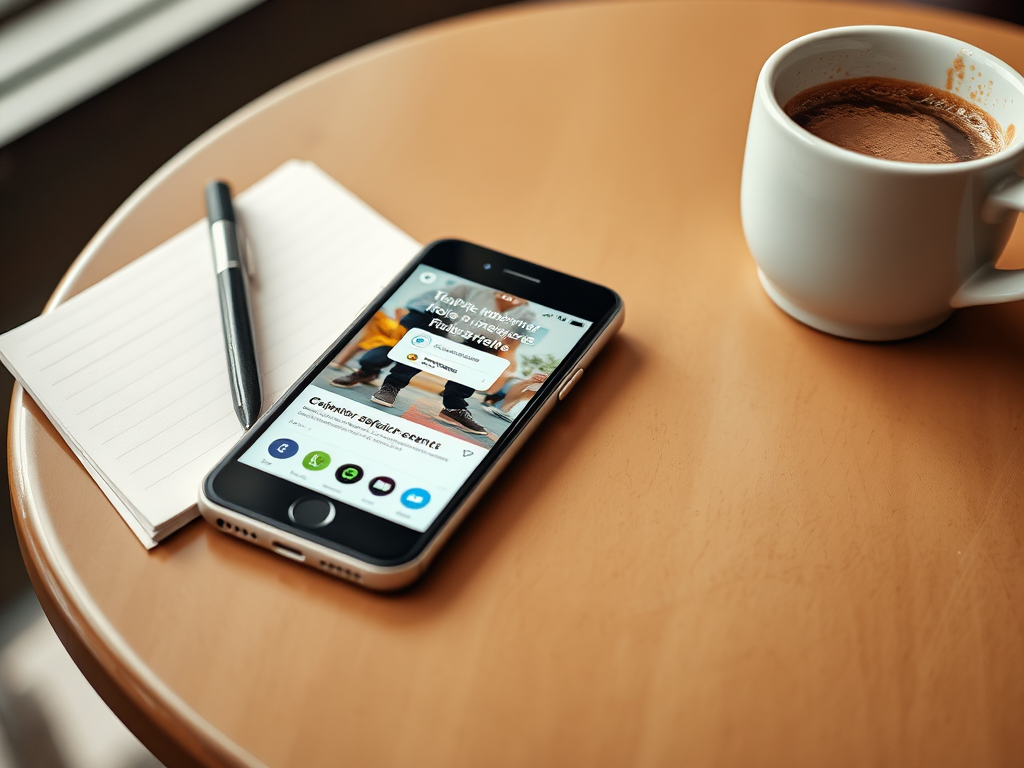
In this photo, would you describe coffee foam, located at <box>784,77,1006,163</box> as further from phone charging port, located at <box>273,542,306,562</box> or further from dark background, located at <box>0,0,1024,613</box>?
dark background, located at <box>0,0,1024,613</box>

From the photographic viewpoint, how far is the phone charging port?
410mm

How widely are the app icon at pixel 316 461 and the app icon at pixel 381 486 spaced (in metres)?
0.03

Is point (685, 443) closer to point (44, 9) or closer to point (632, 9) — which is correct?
point (632, 9)

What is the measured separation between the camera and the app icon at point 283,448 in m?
0.44

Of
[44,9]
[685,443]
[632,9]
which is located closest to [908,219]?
[685,443]

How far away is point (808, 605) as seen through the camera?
41cm

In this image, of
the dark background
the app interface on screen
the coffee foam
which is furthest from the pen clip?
the dark background

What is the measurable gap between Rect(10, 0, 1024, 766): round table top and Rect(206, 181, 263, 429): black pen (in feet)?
0.17

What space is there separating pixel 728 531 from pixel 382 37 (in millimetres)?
1281

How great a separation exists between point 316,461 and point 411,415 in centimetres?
6

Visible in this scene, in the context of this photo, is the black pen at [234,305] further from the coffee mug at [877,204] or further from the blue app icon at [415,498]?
the coffee mug at [877,204]

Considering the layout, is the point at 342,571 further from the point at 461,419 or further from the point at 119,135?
the point at 119,135

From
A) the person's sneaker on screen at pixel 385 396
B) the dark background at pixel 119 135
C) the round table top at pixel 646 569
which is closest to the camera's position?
the round table top at pixel 646 569

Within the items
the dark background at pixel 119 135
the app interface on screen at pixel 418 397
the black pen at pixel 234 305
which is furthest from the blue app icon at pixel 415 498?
the dark background at pixel 119 135
